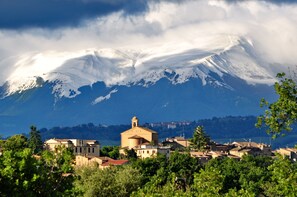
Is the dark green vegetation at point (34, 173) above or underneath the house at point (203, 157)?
underneath

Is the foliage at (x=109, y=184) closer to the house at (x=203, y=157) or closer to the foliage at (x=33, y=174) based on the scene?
the foliage at (x=33, y=174)

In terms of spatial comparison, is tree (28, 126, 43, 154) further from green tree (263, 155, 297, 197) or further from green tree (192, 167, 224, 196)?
green tree (263, 155, 297, 197)

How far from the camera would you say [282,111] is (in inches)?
1506

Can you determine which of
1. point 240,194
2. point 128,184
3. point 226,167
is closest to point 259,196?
point 226,167

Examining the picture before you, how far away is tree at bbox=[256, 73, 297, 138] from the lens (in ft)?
125

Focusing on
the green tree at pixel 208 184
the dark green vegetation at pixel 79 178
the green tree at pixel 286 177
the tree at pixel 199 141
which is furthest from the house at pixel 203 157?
the green tree at pixel 286 177

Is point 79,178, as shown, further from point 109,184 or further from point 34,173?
point 109,184

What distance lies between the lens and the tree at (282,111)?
37969 mm

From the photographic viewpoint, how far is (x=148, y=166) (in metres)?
129

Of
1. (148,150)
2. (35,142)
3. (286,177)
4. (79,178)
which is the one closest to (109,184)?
(79,178)

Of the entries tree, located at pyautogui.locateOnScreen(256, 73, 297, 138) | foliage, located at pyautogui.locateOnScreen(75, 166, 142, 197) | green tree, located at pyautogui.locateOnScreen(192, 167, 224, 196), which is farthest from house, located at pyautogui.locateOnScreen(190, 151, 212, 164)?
tree, located at pyautogui.locateOnScreen(256, 73, 297, 138)

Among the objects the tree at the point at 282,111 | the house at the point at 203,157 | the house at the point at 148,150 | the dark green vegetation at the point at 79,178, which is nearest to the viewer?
the tree at the point at 282,111

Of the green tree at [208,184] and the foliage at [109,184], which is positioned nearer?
the green tree at [208,184]

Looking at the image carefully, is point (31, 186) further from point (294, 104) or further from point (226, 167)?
point (226, 167)
